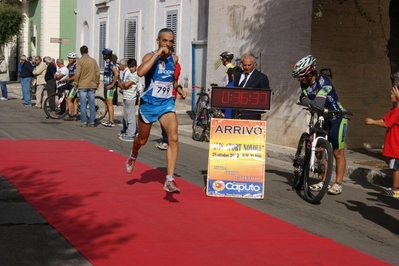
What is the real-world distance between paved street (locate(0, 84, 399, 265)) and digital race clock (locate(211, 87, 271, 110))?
50.1 inches

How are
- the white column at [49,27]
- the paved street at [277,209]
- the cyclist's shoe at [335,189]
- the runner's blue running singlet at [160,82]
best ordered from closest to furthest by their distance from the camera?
the paved street at [277,209]
the runner's blue running singlet at [160,82]
the cyclist's shoe at [335,189]
the white column at [49,27]

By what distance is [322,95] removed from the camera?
9.70 m

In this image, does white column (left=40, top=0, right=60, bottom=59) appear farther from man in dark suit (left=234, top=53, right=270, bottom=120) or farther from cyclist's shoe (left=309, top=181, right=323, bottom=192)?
cyclist's shoe (left=309, top=181, right=323, bottom=192)

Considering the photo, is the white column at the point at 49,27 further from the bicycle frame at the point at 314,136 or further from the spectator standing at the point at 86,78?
the bicycle frame at the point at 314,136

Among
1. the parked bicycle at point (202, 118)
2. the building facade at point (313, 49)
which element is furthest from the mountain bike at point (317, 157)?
the parked bicycle at point (202, 118)

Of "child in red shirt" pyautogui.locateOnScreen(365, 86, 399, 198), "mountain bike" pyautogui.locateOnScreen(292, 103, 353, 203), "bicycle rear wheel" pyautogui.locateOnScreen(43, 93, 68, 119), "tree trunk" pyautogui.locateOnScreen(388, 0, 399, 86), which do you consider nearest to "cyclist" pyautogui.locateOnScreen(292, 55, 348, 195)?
"mountain bike" pyautogui.locateOnScreen(292, 103, 353, 203)

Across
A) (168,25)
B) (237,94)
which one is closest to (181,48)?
(168,25)

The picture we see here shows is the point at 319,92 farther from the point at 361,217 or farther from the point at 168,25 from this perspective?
the point at 168,25

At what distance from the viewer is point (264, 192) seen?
10039 mm

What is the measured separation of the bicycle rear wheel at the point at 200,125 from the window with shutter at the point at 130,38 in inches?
511

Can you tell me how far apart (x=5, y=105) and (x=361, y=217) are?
19561 millimetres

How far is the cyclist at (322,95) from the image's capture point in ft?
31.7

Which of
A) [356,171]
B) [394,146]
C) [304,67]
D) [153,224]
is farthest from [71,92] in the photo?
[153,224]

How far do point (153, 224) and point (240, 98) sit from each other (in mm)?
2886
